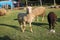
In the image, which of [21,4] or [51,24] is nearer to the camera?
[51,24]

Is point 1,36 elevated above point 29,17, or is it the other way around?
point 29,17

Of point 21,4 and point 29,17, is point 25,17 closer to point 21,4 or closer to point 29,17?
point 29,17

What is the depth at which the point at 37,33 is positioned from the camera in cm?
1241

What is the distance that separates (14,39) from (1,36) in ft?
3.79

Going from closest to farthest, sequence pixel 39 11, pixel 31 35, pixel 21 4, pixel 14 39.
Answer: pixel 14 39
pixel 31 35
pixel 39 11
pixel 21 4

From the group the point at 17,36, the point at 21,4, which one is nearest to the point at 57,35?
the point at 17,36

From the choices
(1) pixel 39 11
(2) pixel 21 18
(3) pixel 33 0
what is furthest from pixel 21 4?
(2) pixel 21 18

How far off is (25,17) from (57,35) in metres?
2.32

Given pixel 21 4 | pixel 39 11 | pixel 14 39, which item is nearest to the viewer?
pixel 14 39

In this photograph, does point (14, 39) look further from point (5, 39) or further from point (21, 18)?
point (21, 18)

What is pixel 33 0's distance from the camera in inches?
1821

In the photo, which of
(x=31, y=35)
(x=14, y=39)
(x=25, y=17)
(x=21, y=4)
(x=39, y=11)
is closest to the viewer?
(x=14, y=39)

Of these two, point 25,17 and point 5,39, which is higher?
point 25,17

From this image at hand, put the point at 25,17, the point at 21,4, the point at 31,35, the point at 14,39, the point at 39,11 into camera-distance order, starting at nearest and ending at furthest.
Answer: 1. the point at 14,39
2. the point at 31,35
3. the point at 25,17
4. the point at 39,11
5. the point at 21,4
